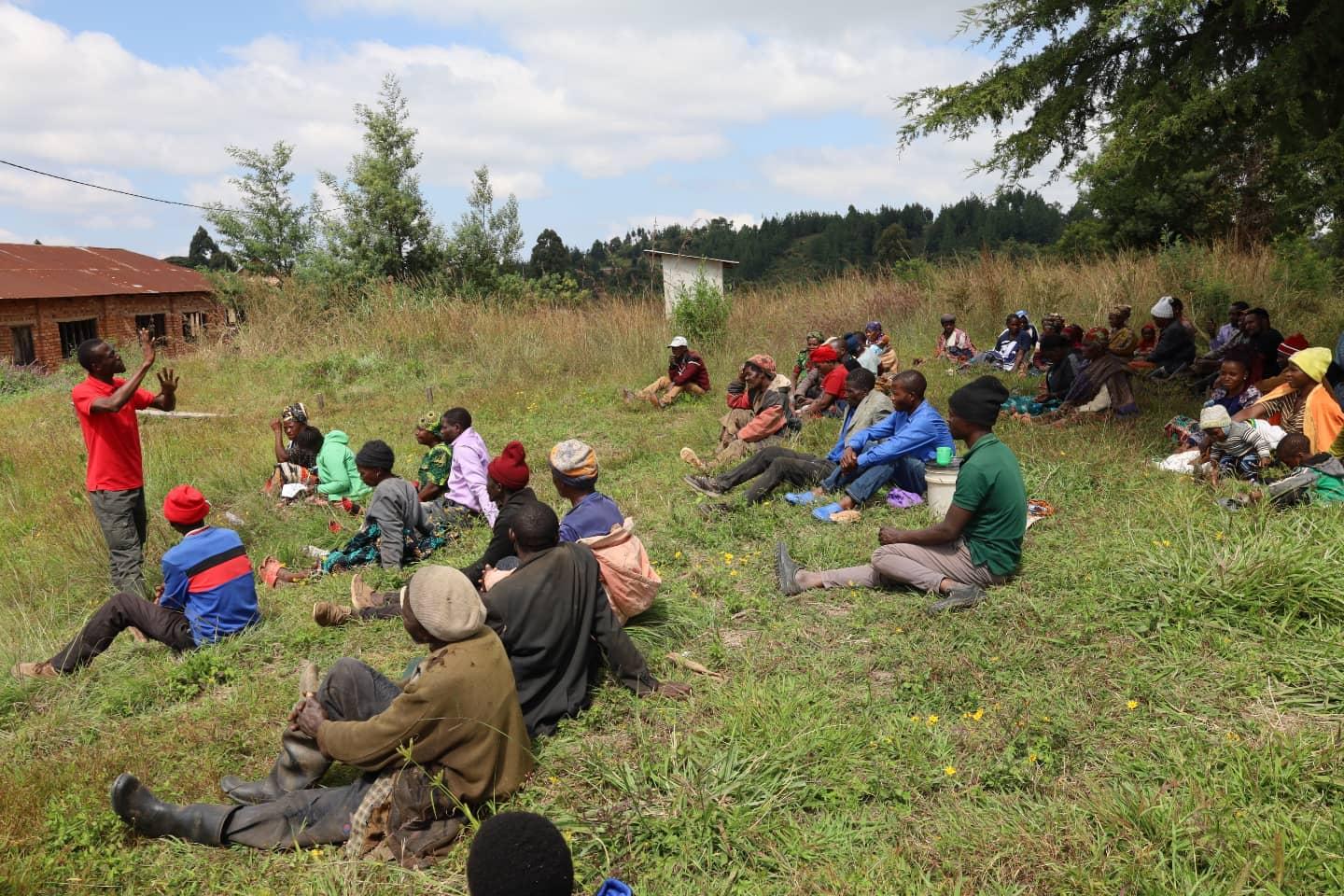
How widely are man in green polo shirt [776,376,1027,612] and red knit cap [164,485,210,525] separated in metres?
3.93

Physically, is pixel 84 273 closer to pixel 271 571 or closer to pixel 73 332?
pixel 73 332

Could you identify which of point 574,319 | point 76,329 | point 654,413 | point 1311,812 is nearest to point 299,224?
point 76,329

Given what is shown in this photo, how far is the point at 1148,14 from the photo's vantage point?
6562 millimetres

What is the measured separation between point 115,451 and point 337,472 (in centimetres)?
207

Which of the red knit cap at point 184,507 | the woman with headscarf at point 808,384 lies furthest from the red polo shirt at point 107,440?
the woman with headscarf at point 808,384

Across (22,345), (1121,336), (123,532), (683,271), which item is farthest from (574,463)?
(22,345)

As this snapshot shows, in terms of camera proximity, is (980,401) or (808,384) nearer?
(980,401)

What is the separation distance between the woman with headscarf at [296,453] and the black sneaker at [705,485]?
3604 millimetres

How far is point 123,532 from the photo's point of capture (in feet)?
19.7

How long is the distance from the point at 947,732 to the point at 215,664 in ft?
12.2

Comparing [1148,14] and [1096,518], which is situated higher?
[1148,14]

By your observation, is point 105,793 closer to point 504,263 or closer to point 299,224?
point 504,263

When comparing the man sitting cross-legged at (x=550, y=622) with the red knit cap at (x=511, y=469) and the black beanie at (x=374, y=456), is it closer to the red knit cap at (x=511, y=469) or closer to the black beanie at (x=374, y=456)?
the red knit cap at (x=511, y=469)

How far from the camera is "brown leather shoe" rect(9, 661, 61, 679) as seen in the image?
4.80 meters
